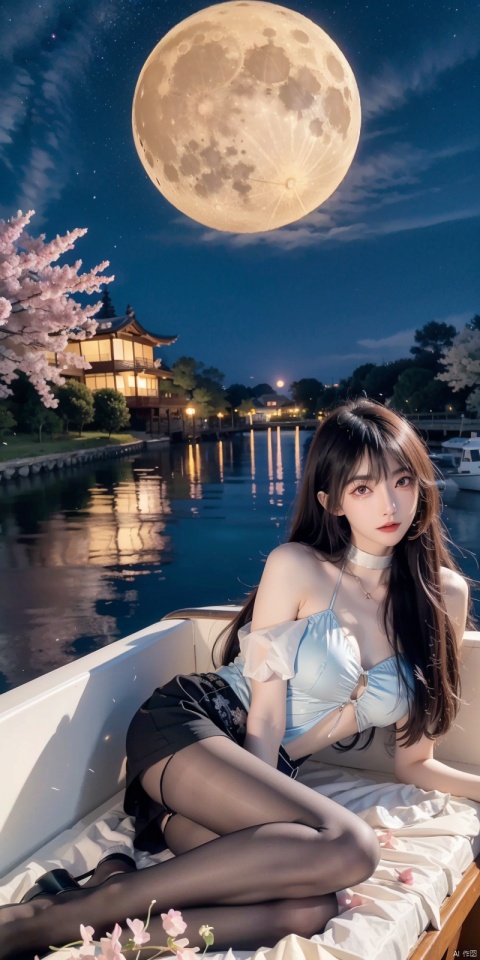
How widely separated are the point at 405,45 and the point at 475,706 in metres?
29.3

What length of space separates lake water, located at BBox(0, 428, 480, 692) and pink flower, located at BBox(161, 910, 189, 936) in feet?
3.59

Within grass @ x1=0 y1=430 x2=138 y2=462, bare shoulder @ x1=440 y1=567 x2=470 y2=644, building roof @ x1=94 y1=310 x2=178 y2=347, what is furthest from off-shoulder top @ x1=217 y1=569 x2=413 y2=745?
building roof @ x1=94 y1=310 x2=178 y2=347

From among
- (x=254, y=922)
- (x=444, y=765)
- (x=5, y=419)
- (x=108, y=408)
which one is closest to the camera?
(x=254, y=922)

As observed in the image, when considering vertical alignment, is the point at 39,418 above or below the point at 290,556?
above

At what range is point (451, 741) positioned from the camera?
148cm

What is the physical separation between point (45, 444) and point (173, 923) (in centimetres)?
1642

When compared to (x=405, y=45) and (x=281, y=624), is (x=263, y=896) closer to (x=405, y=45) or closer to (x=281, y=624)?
(x=281, y=624)

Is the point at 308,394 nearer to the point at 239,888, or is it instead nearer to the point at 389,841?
the point at 389,841

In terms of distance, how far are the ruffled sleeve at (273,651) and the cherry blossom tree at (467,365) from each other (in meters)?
21.6

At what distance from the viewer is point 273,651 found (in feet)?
3.90

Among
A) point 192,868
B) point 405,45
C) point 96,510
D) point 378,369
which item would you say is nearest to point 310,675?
point 192,868

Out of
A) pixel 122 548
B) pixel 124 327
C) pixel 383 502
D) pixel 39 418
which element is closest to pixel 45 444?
pixel 39 418

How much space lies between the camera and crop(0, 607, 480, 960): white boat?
979 mm

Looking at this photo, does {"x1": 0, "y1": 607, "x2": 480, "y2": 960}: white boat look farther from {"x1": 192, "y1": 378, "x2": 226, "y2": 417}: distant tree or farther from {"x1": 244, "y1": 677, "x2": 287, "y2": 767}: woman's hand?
{"x1": 192, "y1": 378, "x2": 226, "y2": 417}: distant tree
